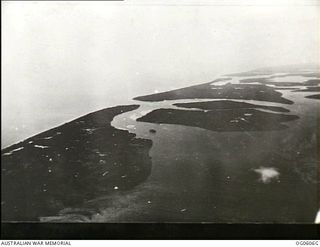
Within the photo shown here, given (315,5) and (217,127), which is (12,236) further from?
(315,5)

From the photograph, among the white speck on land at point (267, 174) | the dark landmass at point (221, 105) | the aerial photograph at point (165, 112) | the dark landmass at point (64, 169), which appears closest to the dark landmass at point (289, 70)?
the aerial photograph at point (165, 112)

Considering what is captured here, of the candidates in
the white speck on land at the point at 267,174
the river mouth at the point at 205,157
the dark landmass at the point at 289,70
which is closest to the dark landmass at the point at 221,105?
the river mouth at the point at 205,157

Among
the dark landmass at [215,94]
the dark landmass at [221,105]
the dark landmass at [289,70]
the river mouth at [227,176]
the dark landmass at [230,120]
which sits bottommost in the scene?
the river mouth at [227,176]

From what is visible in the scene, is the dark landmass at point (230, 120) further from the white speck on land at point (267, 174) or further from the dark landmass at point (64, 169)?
the dark landmass at point (64, 169)

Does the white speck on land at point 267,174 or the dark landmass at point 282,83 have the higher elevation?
the dark landmass at point 282,83

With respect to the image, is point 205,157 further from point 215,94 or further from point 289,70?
point 289,70

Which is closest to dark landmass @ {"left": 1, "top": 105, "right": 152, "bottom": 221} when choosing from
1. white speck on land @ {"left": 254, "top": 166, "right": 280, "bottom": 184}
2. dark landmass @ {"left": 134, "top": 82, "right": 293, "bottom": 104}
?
dark landmass @ {"left": 134, "top": 82, "right": 293, "bottom": 104}

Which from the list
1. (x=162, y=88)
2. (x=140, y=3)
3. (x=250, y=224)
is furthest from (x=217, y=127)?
(x=140, y=3)

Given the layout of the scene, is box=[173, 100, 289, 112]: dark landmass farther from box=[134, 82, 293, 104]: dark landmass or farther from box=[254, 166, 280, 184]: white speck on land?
box=[254, 166, 280, 184]: white speck on land
